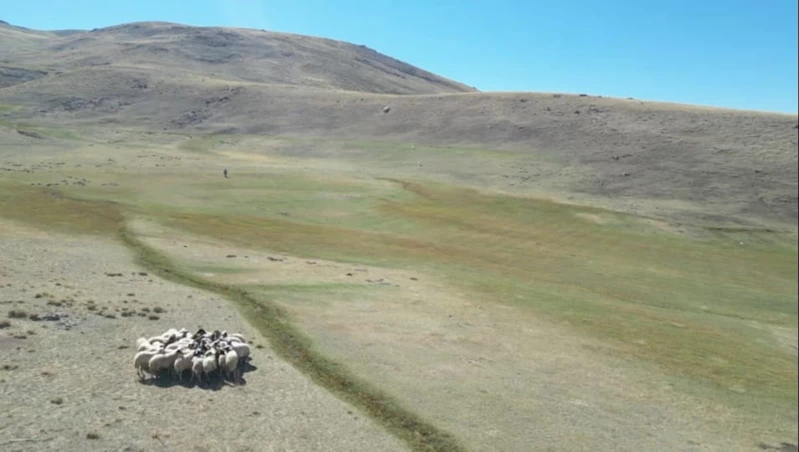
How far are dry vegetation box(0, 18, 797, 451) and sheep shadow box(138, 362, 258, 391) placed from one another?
0.45 metres

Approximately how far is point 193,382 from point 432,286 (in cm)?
2058

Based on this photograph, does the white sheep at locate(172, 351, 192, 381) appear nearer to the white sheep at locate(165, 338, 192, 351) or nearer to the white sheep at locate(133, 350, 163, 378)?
the white sheep at locate(165, 338, 192, 351)

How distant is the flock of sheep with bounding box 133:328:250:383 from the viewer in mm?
21625

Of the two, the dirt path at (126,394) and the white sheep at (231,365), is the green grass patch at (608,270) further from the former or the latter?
the white sheep at (231,365)

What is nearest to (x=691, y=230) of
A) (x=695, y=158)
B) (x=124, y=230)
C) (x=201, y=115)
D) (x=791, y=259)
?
(x=791, y=259)

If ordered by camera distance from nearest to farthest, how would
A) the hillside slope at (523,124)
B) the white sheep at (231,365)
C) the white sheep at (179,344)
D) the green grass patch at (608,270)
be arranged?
the white sheep at (231,365), the white sheep at (179,344), the green grass patch at (608,270), the hillside slope at (523,124)

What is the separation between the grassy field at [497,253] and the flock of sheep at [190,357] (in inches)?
123

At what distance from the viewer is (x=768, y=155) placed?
82812 millimetres

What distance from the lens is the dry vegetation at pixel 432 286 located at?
2045 cm

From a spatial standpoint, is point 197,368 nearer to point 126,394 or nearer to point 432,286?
point 126,394

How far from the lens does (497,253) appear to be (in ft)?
178

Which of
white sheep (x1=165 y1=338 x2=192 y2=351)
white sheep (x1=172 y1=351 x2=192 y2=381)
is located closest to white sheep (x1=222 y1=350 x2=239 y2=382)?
white sheep (x1=172 y1=351 x2=192 y2=381)

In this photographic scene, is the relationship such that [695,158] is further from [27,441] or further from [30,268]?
[27,441]

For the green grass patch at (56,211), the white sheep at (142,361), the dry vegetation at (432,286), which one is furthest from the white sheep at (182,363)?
the green grass patch at (56,211)
